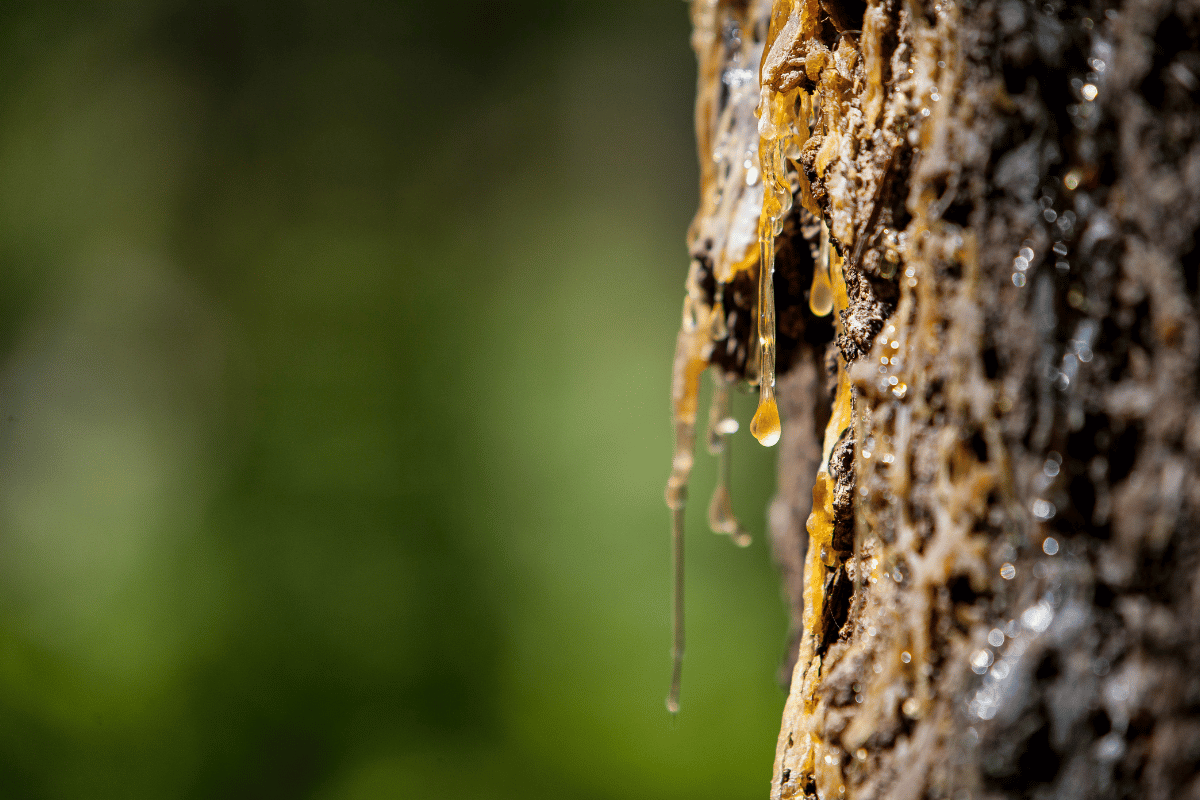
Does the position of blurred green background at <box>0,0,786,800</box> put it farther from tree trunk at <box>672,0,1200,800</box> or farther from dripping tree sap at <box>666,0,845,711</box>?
tree trunk at <box>672,0,1200,800</box>

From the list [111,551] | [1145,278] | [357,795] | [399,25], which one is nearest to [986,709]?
[1145,278]

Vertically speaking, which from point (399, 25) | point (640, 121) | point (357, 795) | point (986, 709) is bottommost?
point (357, 795)

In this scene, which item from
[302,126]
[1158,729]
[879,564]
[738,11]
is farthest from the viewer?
[302,126]

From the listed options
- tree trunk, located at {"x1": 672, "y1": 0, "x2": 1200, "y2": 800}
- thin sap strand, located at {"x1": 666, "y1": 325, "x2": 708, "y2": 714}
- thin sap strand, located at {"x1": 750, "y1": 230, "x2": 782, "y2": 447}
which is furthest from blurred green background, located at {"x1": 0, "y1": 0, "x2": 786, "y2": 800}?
tree trunk, located at {"x1": 672, "y1": 0, "x2": 1200, "y2": 800}

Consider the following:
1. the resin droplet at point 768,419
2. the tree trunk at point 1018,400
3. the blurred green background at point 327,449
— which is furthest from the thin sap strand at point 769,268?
the blurred green background at point 327,449

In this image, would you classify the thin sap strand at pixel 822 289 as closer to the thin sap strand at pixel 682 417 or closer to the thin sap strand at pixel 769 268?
the thin sap strand at pixel 769 268

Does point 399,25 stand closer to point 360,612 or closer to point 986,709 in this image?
point 360,612

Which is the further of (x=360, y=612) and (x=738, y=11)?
(x=360, y=612)
